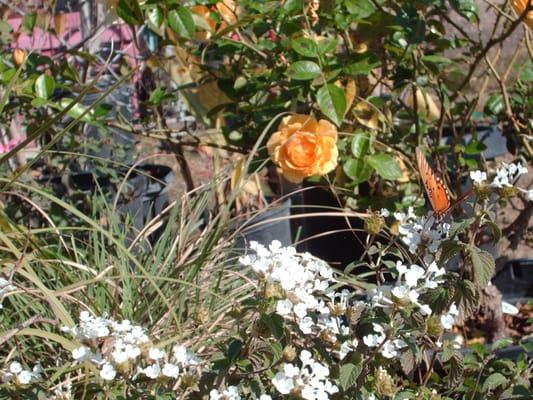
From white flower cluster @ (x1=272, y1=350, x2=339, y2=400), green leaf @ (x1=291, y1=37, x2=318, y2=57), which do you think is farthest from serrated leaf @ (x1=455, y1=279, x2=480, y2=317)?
green leaf @ (x1=291, y1=37, x2=318, y2=57)

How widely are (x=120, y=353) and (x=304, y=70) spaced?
3.25ft

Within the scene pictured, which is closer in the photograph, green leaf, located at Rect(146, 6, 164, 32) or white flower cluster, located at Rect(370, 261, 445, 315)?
white flower cluster, located at Rect(370, 261, 445, 315)

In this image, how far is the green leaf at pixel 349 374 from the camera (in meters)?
1.35

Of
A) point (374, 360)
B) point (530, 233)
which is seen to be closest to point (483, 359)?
point (374, 360)

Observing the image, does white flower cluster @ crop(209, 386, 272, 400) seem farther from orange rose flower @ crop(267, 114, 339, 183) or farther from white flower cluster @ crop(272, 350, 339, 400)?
orange rose flower @ crop(267, 114, 339, 183)

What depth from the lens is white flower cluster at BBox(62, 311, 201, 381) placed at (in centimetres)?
125

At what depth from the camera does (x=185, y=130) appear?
2.65 m

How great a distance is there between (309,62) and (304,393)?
0.99 meters

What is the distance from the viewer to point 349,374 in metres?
1.36

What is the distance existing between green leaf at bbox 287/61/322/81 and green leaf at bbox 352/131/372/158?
0.24 metres

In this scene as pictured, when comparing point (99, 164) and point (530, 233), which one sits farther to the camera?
point (99, 164)

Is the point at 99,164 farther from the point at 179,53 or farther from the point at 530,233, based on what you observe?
the point at 530,233

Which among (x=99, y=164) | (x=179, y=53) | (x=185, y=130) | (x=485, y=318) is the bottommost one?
(x=485, y=318)

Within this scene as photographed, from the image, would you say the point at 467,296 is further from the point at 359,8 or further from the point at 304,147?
the point at 359,8
